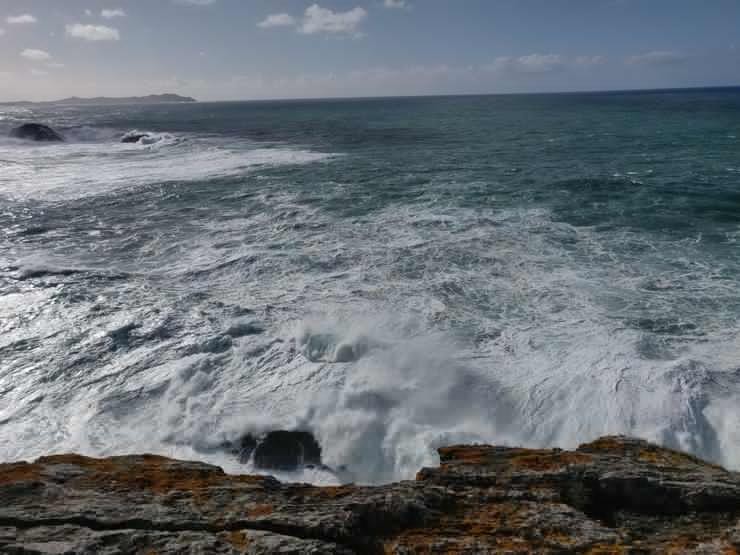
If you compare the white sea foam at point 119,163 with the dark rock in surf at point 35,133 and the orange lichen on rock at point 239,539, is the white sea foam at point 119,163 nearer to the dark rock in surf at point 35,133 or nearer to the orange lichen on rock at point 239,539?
the dark rock in surf at point 35,133

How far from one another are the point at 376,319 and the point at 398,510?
27.5 ft

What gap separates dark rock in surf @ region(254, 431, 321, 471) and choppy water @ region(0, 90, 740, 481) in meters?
0.25

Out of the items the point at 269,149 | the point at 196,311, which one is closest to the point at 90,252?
the point at 196,311

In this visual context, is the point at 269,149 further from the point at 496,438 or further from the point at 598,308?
the point at 496,438

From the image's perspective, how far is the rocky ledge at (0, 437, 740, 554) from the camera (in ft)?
13.3

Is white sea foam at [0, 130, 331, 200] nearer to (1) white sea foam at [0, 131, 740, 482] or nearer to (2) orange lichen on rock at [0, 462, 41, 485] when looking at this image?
(1) white sea foam at [0, 131, 740, 482]

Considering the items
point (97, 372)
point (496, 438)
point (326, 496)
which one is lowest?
point (496, 438)

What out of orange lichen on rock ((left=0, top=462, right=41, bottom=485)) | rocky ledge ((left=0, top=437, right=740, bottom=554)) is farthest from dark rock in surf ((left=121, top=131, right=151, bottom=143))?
rocky ledge ((left=0, top=437, right=740, bottom=554))

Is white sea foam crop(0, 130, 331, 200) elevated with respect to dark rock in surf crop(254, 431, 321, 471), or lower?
elevated

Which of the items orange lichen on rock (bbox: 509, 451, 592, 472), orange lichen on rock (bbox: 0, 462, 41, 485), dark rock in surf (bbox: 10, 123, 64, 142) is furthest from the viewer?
dark rock in surf (bbox: 10, 123, 64, 142)

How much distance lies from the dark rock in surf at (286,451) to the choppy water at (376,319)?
250 millimetres

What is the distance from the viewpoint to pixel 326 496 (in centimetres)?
494

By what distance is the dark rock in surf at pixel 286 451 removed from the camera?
336 inches

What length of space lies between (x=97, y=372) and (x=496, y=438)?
8.36 m
